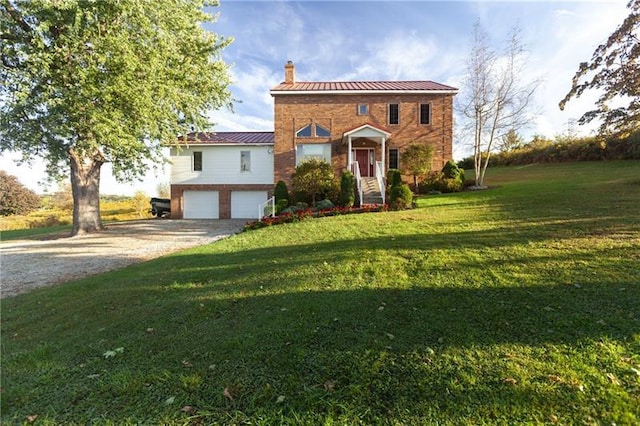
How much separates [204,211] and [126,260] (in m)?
12.5

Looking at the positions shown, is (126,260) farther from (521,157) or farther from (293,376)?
(521,157)

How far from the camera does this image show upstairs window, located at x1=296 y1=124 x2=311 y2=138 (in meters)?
19.4

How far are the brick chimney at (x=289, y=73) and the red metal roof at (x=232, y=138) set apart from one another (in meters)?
3.93

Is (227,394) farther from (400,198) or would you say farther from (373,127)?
(373,127)

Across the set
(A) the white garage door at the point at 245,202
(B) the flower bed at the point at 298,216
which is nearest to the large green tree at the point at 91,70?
(B) the flower bed at the point at 298,216

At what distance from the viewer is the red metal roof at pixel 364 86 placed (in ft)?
62.8

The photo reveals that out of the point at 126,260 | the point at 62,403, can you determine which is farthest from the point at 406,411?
the point at 126,260

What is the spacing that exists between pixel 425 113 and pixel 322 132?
6.68 meters

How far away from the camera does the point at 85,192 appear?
14516mm

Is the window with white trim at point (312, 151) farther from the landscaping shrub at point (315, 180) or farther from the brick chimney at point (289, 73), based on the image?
the brick chimney at point (289, 73)

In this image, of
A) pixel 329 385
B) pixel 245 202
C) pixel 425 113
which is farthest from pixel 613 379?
pixel 245 202

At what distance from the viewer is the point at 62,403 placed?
2.53 m

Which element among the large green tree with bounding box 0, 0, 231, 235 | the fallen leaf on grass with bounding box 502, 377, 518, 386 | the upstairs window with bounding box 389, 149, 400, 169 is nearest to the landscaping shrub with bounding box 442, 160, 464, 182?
the upstairs window with bounding box 389, 149, 400, 169

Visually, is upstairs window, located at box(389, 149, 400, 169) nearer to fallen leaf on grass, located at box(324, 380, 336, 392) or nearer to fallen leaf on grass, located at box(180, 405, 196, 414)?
fallen leaf on grass, located at box(324, 380, 336, 392)
